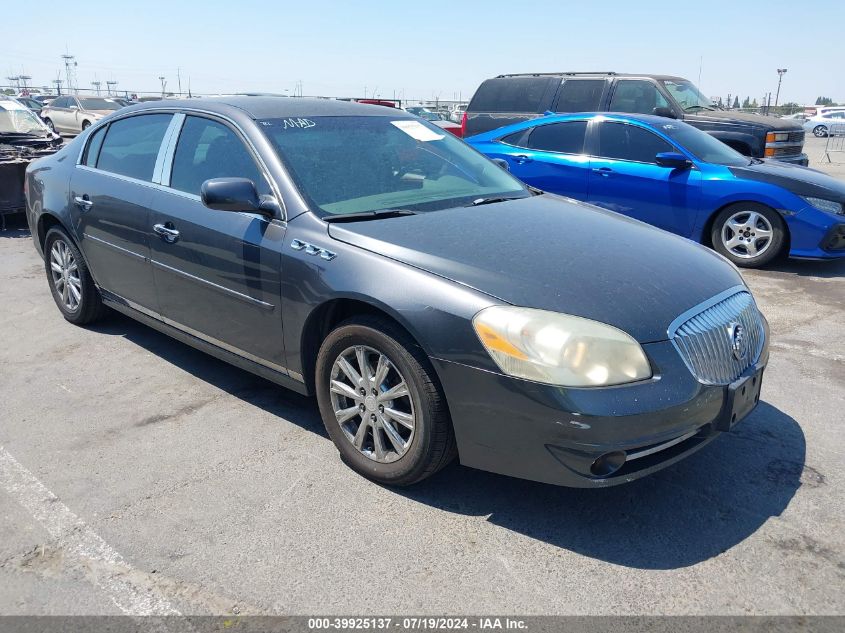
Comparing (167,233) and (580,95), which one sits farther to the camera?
(580,95)

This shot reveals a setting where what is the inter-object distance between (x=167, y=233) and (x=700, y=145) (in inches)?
235

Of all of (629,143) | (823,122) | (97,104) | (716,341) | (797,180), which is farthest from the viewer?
(823,122)

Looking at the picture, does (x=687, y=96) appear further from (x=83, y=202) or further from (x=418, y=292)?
(x=418, y=292)

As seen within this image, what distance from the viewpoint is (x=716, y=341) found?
117 inches

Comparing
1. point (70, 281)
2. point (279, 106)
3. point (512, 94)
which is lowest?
point (70, 281)

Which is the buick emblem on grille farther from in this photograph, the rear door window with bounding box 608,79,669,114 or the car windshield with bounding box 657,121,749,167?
the rear door window with bounding box 608,79,669,114

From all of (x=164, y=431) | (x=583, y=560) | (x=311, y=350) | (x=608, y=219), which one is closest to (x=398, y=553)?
(x=583, y=560)

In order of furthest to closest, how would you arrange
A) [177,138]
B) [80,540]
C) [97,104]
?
[97,104], [177,138], [80,540]

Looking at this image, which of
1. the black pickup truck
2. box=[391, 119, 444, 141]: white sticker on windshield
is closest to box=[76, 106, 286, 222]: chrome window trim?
box=[391, 119, 444, 141]: white sticker on windshield

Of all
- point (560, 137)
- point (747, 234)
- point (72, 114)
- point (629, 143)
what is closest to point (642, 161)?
point (629, 143)

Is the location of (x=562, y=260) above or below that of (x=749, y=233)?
above

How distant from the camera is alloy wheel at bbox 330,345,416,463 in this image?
10.1 ft

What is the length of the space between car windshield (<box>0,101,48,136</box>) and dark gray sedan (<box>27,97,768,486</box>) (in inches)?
318

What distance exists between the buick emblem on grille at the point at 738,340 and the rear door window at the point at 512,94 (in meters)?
9.14
